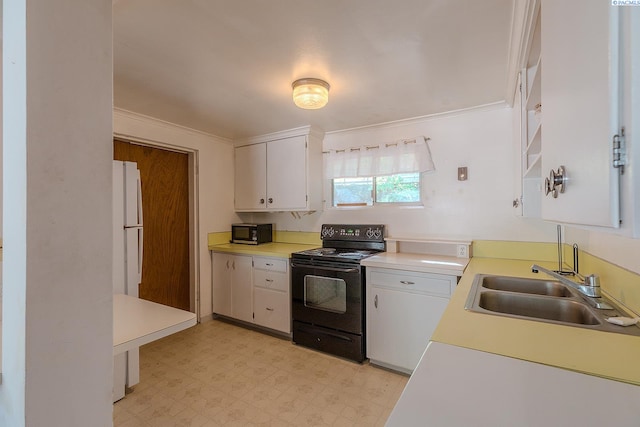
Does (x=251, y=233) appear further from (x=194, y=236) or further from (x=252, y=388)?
(x=252, y=388)

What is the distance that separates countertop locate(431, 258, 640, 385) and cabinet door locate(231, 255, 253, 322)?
243 cm

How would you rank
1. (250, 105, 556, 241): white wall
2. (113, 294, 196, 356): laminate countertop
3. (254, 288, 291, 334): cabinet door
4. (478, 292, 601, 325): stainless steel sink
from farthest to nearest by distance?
(254, 288, 291, 334): cabinet door
(250, 105, 556, 241): white wall
(478, 292, 601, 325): stainless steel sink
(113, 294, 196, 356): laminate countertop

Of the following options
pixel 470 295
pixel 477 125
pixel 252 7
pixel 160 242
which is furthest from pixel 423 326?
pixel 160 242

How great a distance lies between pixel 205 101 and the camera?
2.42 metres

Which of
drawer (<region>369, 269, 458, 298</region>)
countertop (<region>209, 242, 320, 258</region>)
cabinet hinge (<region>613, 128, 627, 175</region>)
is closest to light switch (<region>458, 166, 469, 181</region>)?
drawer (<region>369, 269, 458, 298</region>)

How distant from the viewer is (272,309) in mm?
3037

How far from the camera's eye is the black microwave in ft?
11.6

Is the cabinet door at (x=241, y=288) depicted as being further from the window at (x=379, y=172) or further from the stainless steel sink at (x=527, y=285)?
the stainless steel sink at (x=527, y=285)

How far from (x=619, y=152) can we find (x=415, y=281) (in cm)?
193

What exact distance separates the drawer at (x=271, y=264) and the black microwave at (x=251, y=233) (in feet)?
1.38

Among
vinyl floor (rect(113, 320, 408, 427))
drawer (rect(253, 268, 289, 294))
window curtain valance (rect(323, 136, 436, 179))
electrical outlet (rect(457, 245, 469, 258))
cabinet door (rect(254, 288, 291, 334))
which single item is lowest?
vinyl floor (rect(113, 320, 408, 427))

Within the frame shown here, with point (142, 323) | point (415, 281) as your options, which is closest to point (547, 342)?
point (415, 281)

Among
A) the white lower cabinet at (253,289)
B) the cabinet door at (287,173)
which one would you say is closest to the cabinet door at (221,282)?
the white lower cabinet at (253,289)

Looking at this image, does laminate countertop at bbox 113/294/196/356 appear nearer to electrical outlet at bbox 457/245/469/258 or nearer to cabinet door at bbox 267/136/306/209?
cabinet door at bbox 267/136/306/209
